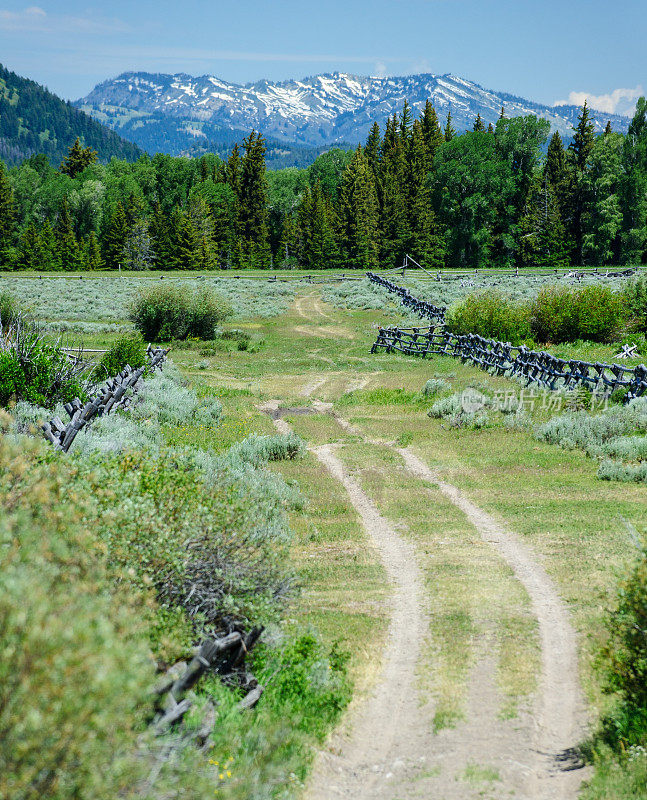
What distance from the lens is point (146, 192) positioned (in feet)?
357

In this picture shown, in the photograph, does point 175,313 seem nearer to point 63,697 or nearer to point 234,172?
point 63,697

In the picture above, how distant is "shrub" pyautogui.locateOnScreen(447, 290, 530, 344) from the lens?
105 ft

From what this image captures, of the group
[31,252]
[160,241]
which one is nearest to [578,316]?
[160,241]

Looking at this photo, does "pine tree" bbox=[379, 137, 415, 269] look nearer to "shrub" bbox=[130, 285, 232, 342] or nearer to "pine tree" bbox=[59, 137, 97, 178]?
"shrub" bbox=[130, 285, 232, 342]

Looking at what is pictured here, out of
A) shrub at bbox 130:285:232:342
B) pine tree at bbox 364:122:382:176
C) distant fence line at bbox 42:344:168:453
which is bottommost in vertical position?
distant fence line at bbox 42:344:168:453

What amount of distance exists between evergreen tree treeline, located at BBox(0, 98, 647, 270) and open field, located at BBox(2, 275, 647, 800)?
62.9m

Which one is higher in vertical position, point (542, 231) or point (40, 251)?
point (542, 231)

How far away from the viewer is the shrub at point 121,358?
74.6 feet

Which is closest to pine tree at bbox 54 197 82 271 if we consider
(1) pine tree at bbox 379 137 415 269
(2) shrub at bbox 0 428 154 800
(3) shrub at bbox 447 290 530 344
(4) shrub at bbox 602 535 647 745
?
(1) pine tree at bbox 379 137 415 269

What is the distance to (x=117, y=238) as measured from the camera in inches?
3561

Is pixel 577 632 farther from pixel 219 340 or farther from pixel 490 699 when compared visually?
pixel 219 340

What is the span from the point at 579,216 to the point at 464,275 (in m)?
21.4

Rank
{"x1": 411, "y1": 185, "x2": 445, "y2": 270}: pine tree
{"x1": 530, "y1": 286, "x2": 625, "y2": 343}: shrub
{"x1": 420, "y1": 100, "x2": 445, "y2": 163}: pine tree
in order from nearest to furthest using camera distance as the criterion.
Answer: {"x1": 530, "y1": 286, "x2": 625, "y2": 343}: shrub
{"x1": 411, "y1": 185, "x2": 445, "y2": 270}: pine tree
{"x1": 420, "y1": 100, "x2": 445, "y2": 163}: pine tree

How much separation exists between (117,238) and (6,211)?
19270 millimetres
